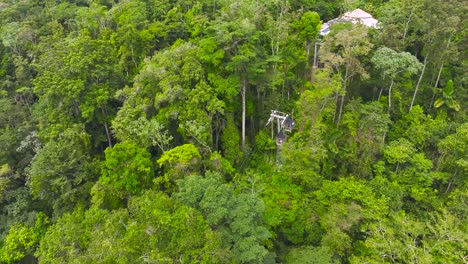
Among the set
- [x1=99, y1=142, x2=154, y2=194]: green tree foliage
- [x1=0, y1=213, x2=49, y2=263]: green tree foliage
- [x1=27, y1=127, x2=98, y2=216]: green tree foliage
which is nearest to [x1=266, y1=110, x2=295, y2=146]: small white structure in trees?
[x1=99, y1=142, x2=154, y2=194]: green tree foliage

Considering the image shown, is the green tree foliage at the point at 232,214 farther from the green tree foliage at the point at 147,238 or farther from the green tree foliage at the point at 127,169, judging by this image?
the green tree foliage at the point at 127,169

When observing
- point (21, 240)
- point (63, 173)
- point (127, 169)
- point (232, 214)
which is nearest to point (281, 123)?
point (232, 214)

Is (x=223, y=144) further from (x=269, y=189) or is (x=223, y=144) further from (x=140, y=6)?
(x=140, y=6)

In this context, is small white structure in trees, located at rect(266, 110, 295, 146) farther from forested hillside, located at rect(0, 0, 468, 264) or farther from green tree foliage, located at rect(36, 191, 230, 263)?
green tree foliage, located at rect(36, 191, 230, 263)

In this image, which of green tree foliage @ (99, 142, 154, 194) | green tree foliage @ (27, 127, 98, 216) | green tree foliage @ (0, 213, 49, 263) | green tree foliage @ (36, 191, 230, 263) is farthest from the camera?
green tree foliage @ (27, 127, 98, 216)

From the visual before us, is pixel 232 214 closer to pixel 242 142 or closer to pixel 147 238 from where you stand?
pixel 147 238

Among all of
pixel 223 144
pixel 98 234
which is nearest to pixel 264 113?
pixel 223 144

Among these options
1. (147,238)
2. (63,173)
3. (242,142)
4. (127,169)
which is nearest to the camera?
(147,238)

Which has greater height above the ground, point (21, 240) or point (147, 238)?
point (147, 238)
